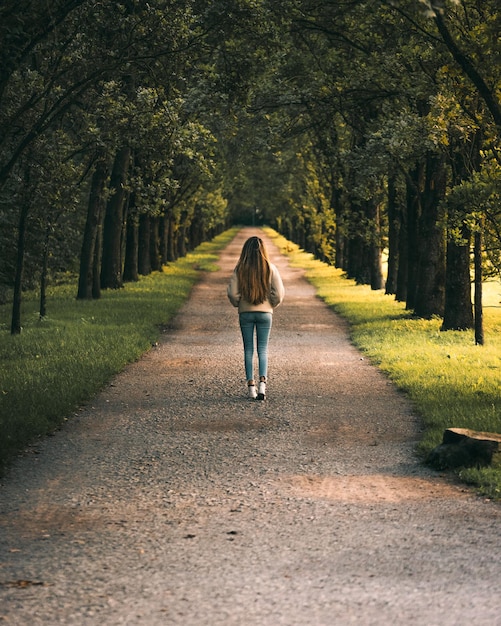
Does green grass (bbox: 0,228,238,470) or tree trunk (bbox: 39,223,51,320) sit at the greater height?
tree trunk (bbox: 39,223,51,320)

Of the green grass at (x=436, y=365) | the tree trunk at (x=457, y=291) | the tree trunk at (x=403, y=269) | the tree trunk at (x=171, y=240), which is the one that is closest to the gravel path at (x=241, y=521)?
the green grass at (x=436, y=365)

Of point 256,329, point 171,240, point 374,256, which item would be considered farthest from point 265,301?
point 171,240

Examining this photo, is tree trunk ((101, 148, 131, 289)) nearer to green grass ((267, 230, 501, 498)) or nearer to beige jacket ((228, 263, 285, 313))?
green grass ((267, 230, 501, 498))

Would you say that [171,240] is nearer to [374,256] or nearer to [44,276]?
[374,256]

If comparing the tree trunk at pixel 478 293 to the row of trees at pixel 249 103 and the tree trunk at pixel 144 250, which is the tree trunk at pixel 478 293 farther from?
the tree trunk at pixel 144 250

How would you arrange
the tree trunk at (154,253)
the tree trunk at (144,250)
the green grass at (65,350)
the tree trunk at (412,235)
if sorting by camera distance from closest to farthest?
the green grass at (65,350)
the tree trunk at (412,235)
the tree trunk at (144,250)
the tree trunk at (154,253)

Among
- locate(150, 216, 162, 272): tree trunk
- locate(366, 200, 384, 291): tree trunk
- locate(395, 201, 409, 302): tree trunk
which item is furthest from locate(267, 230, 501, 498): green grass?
locate(150, 216, 162, 272): tree trunk

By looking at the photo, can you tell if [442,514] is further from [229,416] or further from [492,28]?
[492,28]

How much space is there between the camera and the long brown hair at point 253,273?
13.0 meters

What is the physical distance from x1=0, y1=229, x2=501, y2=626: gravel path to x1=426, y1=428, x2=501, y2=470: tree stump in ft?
0.56

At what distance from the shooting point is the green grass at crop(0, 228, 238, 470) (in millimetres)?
11016

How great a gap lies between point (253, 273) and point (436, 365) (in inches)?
160

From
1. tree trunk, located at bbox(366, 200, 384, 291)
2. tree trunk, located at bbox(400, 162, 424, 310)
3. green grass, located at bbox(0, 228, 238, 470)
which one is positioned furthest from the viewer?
tree trunk, located at bbox(366, 200, 384, 291)

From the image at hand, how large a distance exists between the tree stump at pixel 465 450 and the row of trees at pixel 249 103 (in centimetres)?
344
